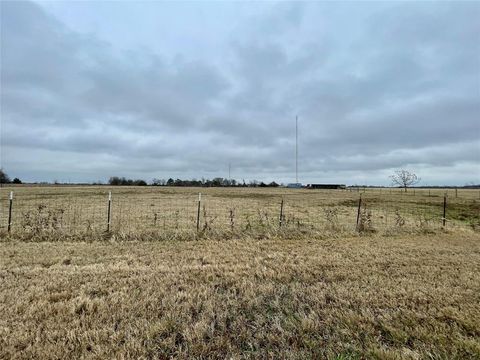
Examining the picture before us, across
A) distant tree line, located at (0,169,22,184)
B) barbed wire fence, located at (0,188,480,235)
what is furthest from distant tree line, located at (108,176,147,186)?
barbed wire fence, located at (0,188,480,235)

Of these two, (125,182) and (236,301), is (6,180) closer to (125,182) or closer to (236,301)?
(125,182)

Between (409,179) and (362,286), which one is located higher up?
(409,179)

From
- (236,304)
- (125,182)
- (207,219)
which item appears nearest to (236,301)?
(236,304)

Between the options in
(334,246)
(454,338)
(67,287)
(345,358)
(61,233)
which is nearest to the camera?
(345,358)

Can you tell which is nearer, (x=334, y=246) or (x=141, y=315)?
(x=141, y=315)

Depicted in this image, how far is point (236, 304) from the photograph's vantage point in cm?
493

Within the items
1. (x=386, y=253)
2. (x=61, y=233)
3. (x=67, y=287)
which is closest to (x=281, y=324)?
(x=67, y=287)

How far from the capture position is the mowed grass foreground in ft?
11.9

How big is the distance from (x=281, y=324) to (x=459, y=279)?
4.54 meters

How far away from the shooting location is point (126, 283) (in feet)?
19.2

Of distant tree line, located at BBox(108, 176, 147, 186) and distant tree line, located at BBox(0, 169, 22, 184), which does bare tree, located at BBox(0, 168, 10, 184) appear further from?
distant tree line, located at BBox(108, 176, 147, 186)

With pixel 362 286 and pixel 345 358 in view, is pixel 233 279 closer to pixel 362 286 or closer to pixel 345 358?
pixel 362 286

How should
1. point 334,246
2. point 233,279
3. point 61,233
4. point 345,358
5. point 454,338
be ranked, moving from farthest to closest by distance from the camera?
point 61,233 → point 334,246 → point 233,279 → point 454,338 → point 345,358

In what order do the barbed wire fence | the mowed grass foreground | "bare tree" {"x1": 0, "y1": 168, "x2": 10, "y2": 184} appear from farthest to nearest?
1. "bare tree" {"x1": 0, "y1": 168, "x2": 10, "y2": 184}
2. the barbed wire fence
3. the mowed grass foreground
